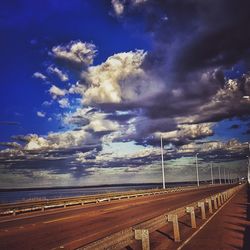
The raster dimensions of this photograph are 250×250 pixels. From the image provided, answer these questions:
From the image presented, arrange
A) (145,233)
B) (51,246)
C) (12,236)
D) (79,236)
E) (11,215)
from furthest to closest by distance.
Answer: (11,215), (12,236), (79,236), (51,246), (145,233)

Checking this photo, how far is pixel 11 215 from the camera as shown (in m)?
27.5

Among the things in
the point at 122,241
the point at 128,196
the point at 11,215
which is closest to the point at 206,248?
the point at 122,241

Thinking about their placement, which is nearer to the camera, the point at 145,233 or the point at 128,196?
the point at 145,233

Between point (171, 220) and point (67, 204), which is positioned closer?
point (171, 220)

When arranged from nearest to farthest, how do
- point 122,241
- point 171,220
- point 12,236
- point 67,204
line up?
point 122,241 → point 171,220 → point 12,236 → point 67,204

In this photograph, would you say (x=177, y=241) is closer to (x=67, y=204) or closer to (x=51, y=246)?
(x=51, y=246)

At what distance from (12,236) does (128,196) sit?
129 feet

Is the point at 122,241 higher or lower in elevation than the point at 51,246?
higher

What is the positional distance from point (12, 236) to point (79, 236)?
9.55ft

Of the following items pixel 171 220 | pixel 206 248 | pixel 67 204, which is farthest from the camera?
pixel 67 204

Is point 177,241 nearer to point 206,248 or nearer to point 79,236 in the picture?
point 206,248

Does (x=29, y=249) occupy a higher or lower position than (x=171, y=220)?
lower

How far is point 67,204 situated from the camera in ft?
120

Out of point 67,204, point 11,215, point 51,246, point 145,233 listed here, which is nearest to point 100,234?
point 51,246
